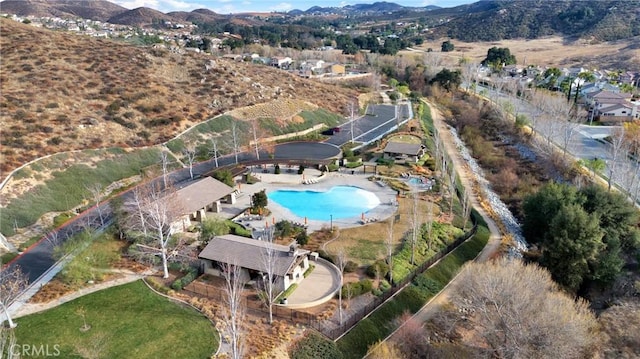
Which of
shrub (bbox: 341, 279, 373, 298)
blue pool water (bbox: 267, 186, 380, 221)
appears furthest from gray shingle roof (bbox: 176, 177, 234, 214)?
shrub (bbox: 341, 279, 373, 298)

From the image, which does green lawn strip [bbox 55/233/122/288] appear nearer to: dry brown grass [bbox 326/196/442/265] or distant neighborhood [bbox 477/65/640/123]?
dry brown grass [bbox 326/196/442/265]

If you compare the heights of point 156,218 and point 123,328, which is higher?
point 156,218

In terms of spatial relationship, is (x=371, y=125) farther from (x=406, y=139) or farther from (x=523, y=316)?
(x=523, y=316)

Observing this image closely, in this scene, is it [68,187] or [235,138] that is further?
[235,138]

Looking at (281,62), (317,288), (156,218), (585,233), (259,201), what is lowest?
(317,288)

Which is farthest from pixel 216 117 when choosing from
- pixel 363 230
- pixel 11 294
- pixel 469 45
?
pixel 469 45

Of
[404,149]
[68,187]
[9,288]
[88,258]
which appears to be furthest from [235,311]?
[404,149]
